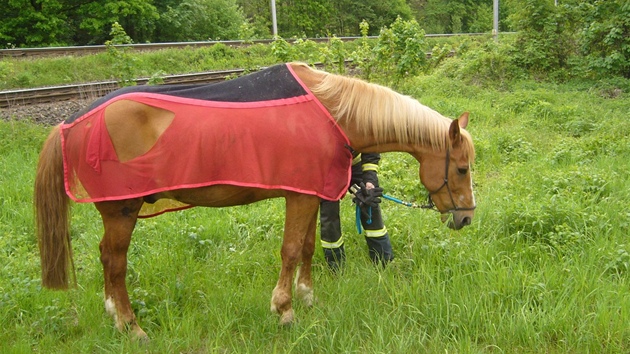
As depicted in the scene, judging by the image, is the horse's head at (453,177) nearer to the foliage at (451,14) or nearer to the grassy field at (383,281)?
the grassy field at (383,281)

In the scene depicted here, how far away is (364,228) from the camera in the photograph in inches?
157

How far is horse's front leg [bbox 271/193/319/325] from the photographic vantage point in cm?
312

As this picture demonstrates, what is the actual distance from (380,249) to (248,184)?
4.80 ft

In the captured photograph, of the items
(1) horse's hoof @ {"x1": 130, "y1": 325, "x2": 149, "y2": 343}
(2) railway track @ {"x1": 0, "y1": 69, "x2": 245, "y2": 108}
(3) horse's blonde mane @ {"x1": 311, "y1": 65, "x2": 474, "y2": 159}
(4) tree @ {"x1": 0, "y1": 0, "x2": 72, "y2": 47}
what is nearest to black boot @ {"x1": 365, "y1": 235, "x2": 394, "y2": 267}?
(3) horse's blonde mane @ {"x1": 311, "y1": 65, "x2": 474, "y2": 159}

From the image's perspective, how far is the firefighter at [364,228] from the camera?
3926mm

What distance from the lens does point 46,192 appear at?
3.16 metres

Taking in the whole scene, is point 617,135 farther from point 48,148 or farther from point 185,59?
point 185,59

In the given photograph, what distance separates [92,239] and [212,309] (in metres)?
1.72

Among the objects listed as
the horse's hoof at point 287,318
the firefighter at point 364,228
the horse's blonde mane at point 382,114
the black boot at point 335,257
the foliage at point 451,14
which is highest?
the foliage at point 451,14

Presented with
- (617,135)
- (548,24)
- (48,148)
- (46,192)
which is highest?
(548,24)

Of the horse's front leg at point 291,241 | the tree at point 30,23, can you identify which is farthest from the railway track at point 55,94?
the tree at point 30,23

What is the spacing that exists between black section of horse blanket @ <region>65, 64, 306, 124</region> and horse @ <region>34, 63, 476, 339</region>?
1.2 inches

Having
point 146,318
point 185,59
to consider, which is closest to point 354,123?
point 146,318

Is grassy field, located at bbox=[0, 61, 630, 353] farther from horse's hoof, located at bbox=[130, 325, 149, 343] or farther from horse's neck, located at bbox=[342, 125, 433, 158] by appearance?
horse's neck, located at bbox=[342, 125, 433, 158]
